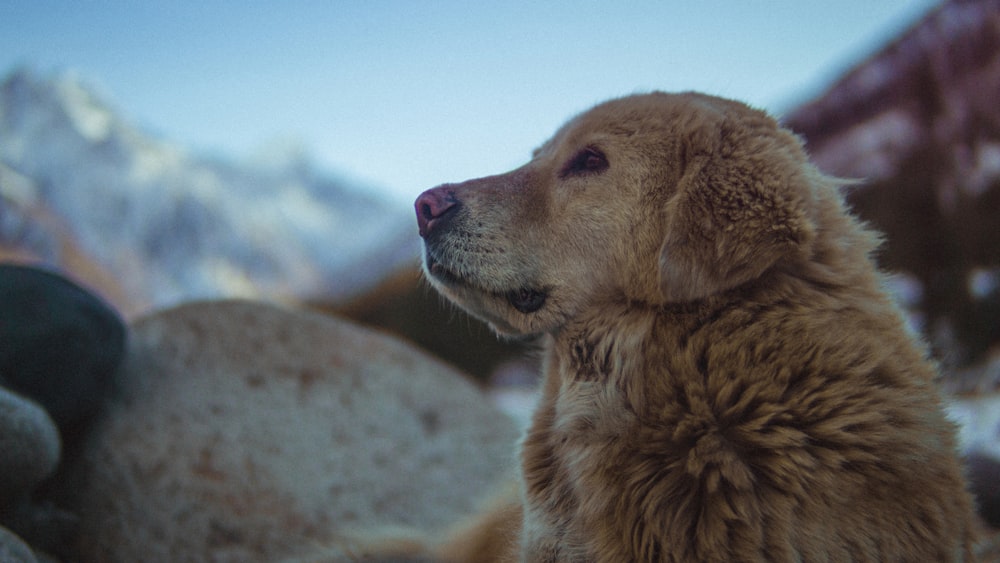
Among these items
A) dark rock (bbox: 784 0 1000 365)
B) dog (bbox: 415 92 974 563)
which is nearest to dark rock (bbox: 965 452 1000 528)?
dog (bbox: 415 92 974 563)

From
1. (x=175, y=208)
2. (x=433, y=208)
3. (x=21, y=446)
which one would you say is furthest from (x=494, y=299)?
(x=175, y=208)

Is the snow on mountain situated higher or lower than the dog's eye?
lower

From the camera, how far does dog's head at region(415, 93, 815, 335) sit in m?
2.01

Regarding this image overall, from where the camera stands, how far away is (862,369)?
1.84 meters

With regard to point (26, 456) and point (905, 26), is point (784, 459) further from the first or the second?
point (905, 26)

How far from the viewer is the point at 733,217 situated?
2.00 metres

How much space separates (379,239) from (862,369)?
1045 cm

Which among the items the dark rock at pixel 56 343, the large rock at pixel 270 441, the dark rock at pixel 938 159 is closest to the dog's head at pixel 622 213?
the large rock at pixel 270 441

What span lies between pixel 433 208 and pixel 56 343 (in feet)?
7.26

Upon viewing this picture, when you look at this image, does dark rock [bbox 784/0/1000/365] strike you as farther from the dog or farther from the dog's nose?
the dog's nose

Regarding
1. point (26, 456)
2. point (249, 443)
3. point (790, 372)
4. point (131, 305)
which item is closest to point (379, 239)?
point (131, 305)

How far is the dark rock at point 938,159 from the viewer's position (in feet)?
19.9

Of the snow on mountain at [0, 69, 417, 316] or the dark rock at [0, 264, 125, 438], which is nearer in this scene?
the dark rock at [0, 264, 125, 438]

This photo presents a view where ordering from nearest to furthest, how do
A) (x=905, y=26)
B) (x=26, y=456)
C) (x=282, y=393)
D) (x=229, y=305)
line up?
(x=26, y=456), (x=282, y=393), (x=229, y=305), (x=905, y=26)
